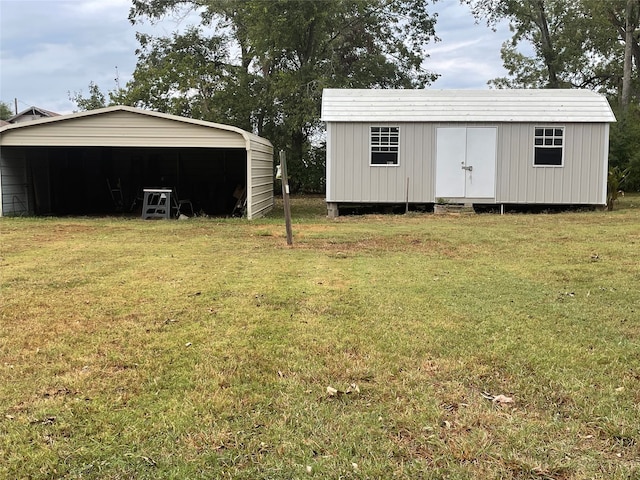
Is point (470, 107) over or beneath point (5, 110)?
beneath

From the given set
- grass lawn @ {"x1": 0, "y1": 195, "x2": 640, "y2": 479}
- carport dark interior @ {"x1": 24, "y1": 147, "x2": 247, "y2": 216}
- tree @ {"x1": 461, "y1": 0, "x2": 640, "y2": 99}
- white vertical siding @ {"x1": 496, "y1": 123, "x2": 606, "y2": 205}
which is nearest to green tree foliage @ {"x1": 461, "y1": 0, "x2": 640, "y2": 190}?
tree @ {"x1": 461, "y1": 0, "x2": 640, "y2": 99}

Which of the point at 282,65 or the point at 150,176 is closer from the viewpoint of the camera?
the point at 150,176

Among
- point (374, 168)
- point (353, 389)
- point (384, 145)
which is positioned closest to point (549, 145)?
point (384, 145)

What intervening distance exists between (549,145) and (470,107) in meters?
2.25

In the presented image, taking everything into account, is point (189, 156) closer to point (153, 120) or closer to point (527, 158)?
point (153, 120)

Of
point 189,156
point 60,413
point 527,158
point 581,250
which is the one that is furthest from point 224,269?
point 189,156

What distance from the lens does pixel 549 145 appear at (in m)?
14.9

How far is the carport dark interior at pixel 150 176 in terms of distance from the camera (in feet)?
60.0

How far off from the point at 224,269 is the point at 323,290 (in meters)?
1.68

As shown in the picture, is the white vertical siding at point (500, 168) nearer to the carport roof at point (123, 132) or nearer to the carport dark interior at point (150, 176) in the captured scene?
the carport roof at point (123, 132)

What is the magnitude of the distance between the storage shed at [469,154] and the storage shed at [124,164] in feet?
8.07

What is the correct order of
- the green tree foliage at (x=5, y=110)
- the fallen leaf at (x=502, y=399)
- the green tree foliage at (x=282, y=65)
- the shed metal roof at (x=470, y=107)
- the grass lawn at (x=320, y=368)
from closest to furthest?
the grass lawn at (x=320, y=368) < the fallen leaf at (x=502, y=399) < the shed metal roof at (x=470, y=107) < the green tree foliage at (x=282, y=65) < the green tree foliage at (x=5, y=110)

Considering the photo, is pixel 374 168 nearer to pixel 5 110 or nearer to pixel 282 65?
pixel 282 65

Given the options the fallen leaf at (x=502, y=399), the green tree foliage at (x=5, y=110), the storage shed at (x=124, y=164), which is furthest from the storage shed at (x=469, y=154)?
the green tree foliage at (x=5, y=110)
